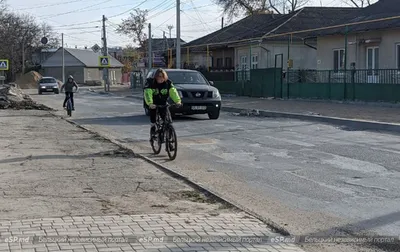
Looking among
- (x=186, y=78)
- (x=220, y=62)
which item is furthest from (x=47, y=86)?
(x=186, y=78)

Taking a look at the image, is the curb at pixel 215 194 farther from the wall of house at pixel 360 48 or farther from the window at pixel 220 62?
the window at pixel 220 62

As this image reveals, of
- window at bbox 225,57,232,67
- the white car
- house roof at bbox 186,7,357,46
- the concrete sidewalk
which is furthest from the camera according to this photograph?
the white car

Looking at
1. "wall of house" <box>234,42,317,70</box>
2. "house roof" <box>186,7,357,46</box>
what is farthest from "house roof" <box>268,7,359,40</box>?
"wall of house" <box>234,42,317,70</box>

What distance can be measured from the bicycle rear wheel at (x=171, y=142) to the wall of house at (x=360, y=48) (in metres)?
20.1

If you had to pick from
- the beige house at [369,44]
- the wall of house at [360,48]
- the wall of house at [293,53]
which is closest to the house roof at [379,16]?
the beige house at [369,44]

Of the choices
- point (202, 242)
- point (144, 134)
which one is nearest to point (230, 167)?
point (202, 242)

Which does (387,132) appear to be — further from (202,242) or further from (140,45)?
(140,45)

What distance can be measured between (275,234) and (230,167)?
435 cm

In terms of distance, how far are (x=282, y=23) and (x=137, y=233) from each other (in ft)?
136

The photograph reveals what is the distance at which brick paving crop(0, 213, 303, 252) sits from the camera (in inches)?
204

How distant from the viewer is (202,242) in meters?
5.38

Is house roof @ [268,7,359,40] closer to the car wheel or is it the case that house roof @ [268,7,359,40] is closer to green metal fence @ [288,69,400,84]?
green metal fence @ [288,69,400,84]

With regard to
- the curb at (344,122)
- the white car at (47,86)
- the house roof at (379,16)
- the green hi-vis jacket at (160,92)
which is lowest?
the curb at (344,122)

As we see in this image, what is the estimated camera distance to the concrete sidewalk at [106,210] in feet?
17.4
